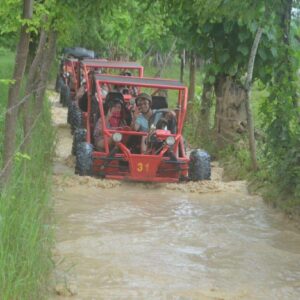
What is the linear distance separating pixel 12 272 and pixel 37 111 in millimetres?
5117

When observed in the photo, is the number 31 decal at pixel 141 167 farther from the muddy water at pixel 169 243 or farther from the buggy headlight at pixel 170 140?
the buggy headlight at pixel 170 140

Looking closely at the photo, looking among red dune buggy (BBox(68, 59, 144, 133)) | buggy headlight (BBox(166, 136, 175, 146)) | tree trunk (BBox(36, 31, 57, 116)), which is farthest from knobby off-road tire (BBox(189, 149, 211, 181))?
red dune buggy (BBox(68, 59, 144, 133))

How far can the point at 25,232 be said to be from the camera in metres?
4.69

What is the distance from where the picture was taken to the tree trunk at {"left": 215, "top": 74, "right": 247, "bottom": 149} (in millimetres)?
12586

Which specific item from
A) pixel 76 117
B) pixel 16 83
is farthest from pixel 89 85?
pixel 16 83

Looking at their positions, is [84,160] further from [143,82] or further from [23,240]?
[23,240]

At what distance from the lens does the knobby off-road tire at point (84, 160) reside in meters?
10.2

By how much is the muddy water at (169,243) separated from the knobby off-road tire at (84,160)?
7.0 inches

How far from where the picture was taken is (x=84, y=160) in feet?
33.4

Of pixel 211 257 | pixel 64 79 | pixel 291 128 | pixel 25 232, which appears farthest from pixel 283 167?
pixel 64 79

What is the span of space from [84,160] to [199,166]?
161 centimetres

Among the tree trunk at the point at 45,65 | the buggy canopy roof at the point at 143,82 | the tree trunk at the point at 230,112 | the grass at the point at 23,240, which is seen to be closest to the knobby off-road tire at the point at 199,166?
the buggy canopy roof at the point at 143,82

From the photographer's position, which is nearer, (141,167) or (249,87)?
(141,167)

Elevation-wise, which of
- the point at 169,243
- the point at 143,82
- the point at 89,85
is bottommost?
the point at 169,243
